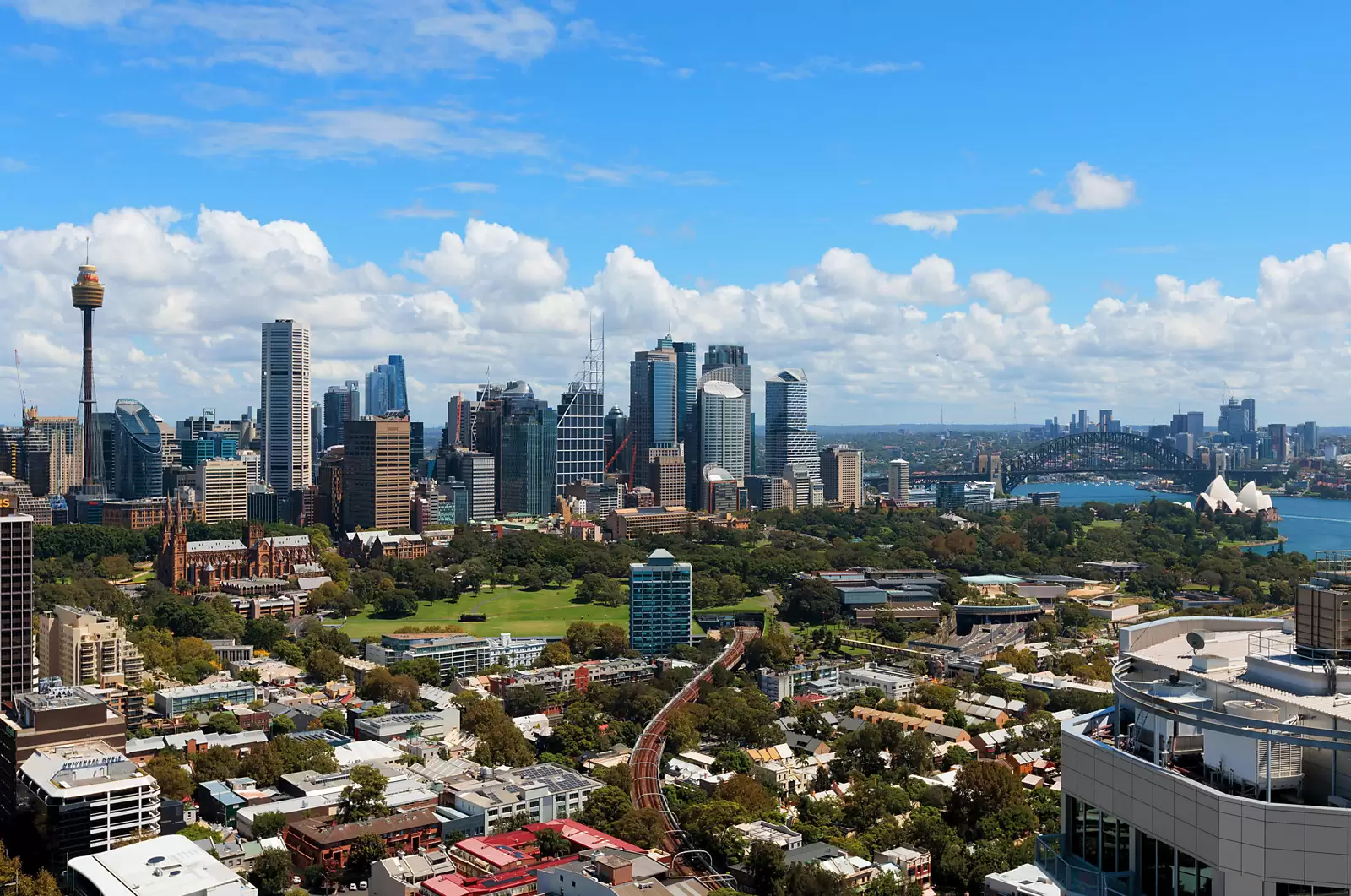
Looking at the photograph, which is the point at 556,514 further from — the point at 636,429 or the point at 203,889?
the point at 203,889

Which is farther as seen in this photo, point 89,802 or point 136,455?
point 136,455

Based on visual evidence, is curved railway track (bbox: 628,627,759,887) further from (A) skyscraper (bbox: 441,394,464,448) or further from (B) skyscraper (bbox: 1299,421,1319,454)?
(B) skyscraper (bbox: 1299,421,1319,454)

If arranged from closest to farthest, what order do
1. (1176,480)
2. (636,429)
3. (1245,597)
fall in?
(1245,597) < (636,429) < (1176,480)

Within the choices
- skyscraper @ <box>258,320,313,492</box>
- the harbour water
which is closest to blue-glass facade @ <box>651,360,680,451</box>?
skyscraper @ <box>258,320,313,492</box>

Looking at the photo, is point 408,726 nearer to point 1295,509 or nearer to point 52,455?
point 52,455

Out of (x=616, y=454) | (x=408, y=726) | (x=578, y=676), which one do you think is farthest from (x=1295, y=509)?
(x=408, y=726)

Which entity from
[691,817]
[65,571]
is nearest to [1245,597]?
[691,817]
